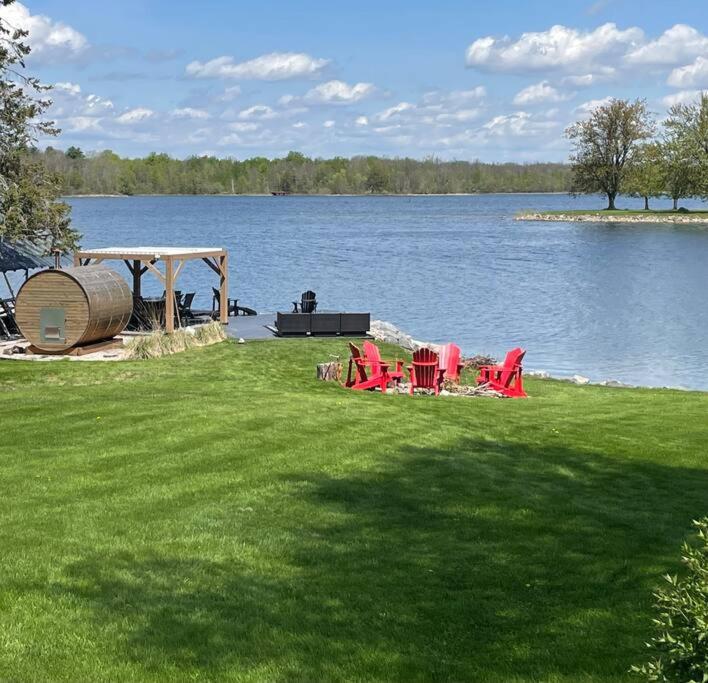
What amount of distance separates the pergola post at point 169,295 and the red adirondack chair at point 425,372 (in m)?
8.75

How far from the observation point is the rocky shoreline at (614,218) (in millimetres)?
117594

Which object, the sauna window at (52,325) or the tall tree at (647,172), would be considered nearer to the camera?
the sauna window at (52,325)

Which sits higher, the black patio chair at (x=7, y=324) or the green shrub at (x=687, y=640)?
the green shrub at (x=687, y=640)

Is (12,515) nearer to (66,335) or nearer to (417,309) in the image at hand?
(66,335)

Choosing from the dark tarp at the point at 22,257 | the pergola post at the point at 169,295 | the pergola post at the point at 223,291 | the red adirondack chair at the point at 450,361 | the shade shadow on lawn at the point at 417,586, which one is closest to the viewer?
the shade shadow on lawn at the point at 417,586

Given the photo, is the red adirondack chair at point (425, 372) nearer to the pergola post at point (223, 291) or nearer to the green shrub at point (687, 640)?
the pergola post at point (223, 291)

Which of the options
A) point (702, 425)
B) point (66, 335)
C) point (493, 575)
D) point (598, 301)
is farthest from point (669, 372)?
point (493, 575)

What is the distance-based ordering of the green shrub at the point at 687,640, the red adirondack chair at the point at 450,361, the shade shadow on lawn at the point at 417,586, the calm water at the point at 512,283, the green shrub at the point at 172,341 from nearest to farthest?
1. the green shrub at the point at 687,640
2. the shade shadow on lawn at the point at 417,586
3. the red adirondack chair at the point at 450,361
4. the green shrub at the point at 172,341
5. the calm water at the point at 512,283

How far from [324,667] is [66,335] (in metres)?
20.2

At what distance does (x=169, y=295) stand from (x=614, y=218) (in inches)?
4118

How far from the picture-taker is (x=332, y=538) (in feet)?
30.2

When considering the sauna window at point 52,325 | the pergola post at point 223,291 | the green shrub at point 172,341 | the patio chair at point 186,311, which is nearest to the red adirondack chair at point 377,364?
the green shrub at point 172,341

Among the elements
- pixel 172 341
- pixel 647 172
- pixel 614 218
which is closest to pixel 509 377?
pixel 172 341

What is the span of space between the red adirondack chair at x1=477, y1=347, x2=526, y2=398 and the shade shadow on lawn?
8944 mm
